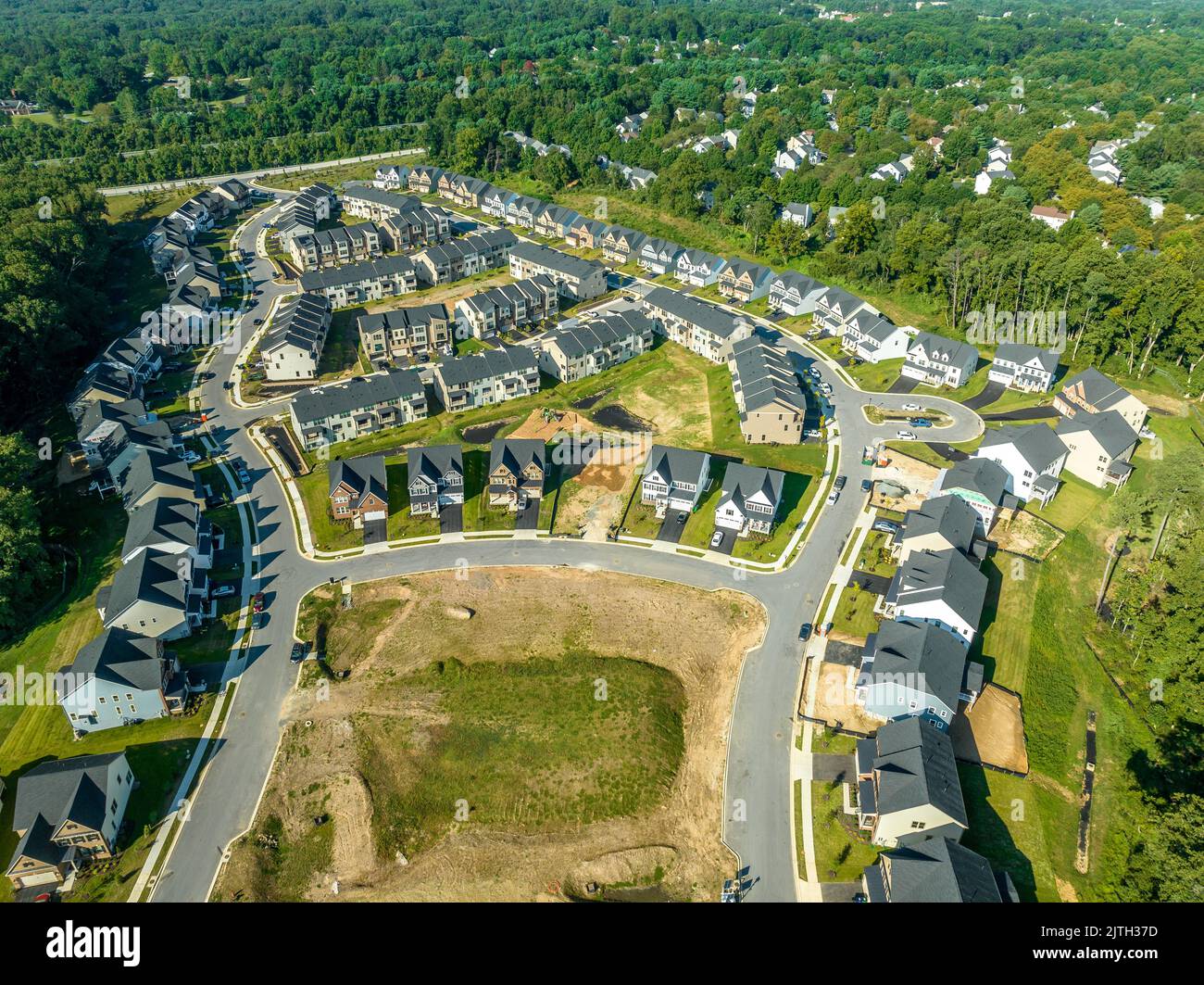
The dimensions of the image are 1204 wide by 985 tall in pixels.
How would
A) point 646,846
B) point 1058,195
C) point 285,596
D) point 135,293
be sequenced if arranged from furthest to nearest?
point 1058,195 → point 135,293 → point 285,596 → point 646,846

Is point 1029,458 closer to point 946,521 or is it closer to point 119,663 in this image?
point 946,521

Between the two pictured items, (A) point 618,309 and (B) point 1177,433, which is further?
(A) point 618,309

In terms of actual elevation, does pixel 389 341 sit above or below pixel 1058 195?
below

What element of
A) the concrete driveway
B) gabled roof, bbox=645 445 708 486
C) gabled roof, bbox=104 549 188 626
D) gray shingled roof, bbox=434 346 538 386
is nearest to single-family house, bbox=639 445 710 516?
gabled roof, bbox=645 445 708 486

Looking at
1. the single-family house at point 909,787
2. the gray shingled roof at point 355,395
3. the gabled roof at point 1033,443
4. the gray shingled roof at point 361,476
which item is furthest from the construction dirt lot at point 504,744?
the gabled roof at point 1033,443

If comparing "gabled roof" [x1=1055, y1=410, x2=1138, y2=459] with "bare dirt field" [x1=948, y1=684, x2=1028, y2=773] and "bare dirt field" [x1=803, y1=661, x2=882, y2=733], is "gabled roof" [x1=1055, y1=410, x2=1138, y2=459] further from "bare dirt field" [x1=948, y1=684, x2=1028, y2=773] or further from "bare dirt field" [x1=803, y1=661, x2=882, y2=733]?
"bare dirt field" [x1=803, y1=661, x2=882, y2=733]

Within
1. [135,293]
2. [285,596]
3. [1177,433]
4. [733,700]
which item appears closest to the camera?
[733,700]

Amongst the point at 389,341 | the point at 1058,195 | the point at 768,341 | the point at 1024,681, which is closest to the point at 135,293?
the point at 389,341

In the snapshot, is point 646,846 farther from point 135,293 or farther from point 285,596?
point 135,293
